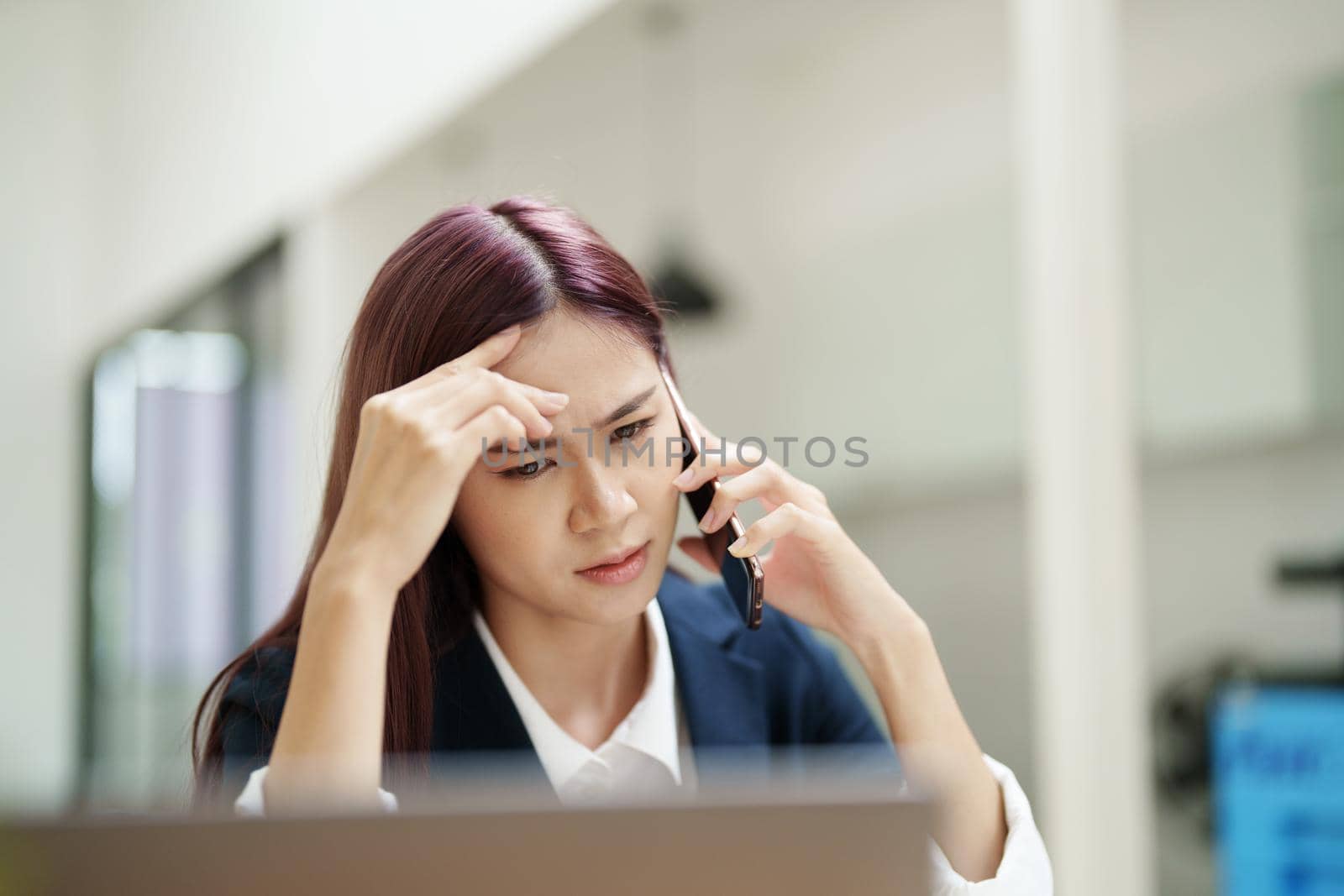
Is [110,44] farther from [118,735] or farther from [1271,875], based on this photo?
[1271,875]

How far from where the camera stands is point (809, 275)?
2.41 m

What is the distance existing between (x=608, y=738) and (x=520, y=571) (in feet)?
0.66

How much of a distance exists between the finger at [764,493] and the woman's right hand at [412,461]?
17 centimetres

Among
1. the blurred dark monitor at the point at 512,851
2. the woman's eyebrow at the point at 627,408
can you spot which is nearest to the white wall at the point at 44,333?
the woman's eyebrow at the point at 627,408

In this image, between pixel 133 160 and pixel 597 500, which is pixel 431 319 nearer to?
pixel 597 500

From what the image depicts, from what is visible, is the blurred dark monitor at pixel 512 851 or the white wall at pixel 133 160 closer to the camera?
the blurred dark monitor at pixel 512 851

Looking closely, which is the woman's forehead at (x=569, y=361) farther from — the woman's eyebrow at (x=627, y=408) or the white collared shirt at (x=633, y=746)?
the white collared shirt at (x=633, y=746)

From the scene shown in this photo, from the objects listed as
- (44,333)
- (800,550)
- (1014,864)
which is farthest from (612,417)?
(44,333)

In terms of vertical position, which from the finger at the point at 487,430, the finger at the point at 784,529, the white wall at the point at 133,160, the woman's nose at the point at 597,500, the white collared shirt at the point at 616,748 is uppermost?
the white wall at the point at 133,160

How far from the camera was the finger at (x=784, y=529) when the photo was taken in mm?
954

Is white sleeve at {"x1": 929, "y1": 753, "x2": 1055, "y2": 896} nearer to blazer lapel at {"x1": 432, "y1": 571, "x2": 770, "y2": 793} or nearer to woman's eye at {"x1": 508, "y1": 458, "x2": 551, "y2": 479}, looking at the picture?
blazer lapel at {"x1": 432, "y1": 571, "x2": 770, "y2": 793}

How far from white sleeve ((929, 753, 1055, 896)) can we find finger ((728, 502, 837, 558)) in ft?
0.73

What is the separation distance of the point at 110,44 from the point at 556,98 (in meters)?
3.07

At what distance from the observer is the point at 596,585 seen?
3.14 feet
